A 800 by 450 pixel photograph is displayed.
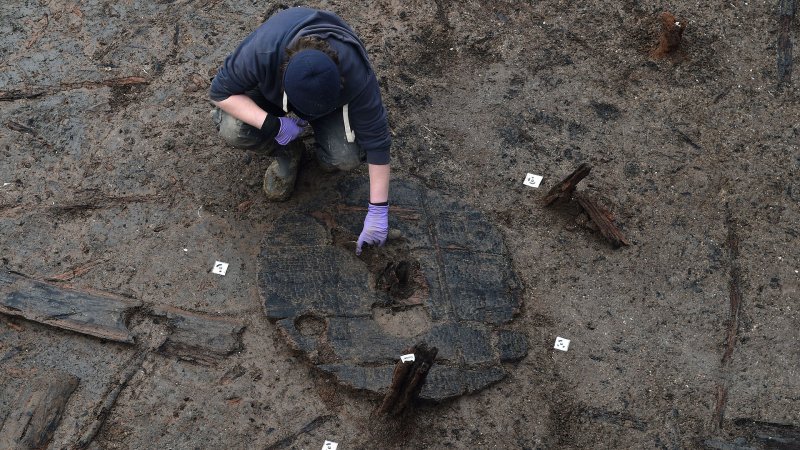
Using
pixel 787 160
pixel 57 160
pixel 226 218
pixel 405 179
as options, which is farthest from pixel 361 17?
pixel 787 160

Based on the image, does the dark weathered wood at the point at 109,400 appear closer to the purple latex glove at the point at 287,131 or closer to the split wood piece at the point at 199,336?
the split wood piece at the point at 199,336

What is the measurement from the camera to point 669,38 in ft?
15.0

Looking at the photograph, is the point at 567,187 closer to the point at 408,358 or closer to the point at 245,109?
the point at 408,358

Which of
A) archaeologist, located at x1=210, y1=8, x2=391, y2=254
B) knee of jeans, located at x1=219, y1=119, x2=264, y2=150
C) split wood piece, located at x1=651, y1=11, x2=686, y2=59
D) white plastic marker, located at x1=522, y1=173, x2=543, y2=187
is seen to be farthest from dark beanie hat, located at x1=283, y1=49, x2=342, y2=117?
split wood piece, located at x1=651, y1=11, x2=686, y2=59

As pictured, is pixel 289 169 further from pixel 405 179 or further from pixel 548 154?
pixel 548 154

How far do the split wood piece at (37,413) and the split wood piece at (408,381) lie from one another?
133cm

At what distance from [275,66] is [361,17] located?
1.43 m

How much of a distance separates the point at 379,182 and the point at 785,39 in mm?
2750

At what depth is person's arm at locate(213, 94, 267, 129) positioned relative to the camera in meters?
3.53

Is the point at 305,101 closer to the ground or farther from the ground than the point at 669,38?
closer to the ground

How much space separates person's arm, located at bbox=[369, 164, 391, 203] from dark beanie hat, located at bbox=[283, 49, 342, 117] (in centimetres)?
49

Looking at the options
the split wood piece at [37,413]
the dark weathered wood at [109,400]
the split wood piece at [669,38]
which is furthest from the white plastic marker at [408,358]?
the split wood piece at [669,38]

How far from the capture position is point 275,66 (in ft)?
11.1

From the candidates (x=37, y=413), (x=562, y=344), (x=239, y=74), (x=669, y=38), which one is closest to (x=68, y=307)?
(x=37, y=413)
